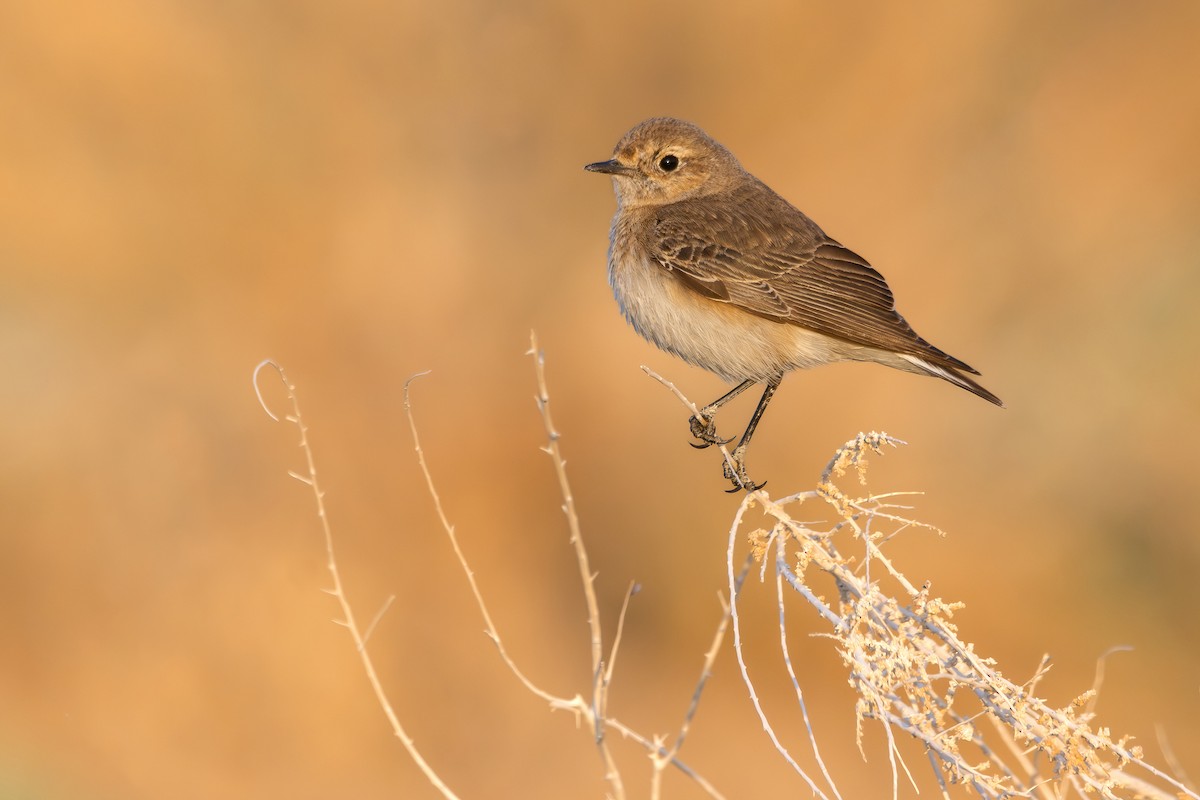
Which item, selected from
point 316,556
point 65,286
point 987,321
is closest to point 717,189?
point 987,321

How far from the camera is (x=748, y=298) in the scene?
663 cm

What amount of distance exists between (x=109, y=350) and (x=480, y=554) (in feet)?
16.4

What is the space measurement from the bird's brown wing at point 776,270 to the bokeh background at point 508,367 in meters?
7.13

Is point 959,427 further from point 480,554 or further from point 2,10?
point 2,10

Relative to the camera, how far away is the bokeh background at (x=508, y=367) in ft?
48.0

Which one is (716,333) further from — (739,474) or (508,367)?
(508,367)

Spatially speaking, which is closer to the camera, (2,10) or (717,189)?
(717,189)

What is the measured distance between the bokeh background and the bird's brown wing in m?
7.13

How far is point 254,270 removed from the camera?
50.5 ft

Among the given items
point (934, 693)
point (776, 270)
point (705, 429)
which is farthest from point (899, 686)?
point (776, 270)

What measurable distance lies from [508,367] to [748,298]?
9.31 m

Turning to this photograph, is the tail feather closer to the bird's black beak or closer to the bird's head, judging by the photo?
the bird's head

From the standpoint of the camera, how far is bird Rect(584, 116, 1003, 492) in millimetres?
6469

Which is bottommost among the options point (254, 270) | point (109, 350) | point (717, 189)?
point (109, 350)
